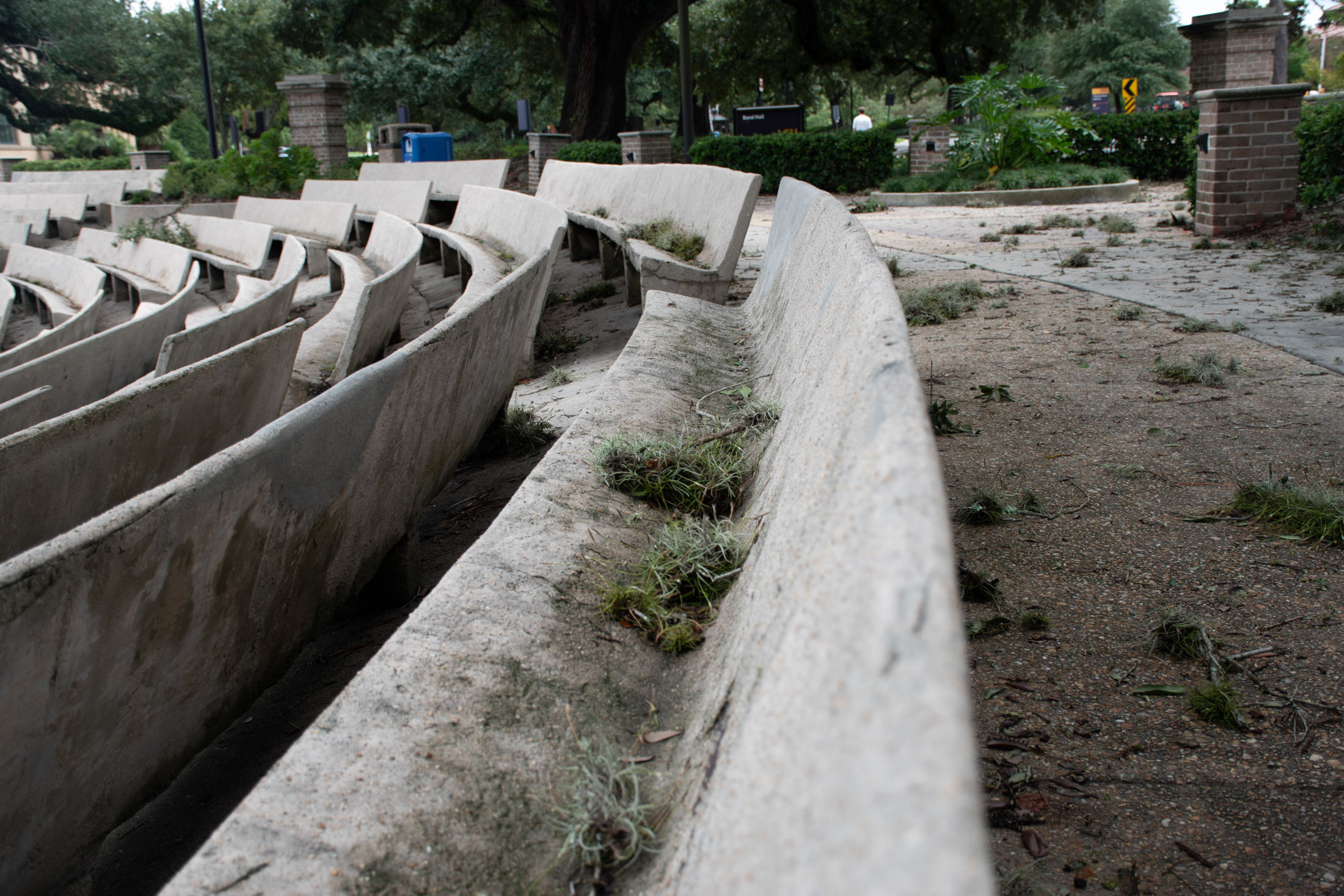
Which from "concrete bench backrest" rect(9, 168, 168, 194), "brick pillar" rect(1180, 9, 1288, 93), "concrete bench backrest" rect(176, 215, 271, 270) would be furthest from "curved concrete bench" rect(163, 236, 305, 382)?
"brick pillar" rect(1180, 9, 1288, 93)

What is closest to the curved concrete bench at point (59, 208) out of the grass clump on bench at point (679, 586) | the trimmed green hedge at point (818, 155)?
the trimmed green hedge at point (818, 155)

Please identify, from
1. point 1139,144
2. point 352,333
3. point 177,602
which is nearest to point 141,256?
point 352,333

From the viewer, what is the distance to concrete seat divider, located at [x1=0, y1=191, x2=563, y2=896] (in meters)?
1.84

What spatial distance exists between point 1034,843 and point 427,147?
21288mm

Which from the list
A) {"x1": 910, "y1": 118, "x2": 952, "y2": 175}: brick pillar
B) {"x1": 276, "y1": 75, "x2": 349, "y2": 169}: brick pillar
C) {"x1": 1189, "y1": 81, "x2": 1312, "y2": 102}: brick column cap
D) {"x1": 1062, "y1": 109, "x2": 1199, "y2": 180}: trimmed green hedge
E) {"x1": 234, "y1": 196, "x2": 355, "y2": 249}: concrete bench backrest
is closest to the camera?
{"x1": 1189, "y1": 81, "x2": 1312, "y2": 102}: brick column cap

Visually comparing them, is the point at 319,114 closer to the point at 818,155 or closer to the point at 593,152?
the point at 593,152

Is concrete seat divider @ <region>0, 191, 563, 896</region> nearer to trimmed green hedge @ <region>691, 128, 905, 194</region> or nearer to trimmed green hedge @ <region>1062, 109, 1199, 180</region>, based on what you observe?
trimmed green hedge @ <region>691, 128, 905, 194</region>

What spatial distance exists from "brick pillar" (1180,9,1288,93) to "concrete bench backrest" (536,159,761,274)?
55.7ft

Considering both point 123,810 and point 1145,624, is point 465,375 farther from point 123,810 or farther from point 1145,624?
point 1145,624

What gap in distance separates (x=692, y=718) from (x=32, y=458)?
2.34m

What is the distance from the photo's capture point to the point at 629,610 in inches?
86.3

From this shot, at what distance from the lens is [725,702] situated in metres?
1.58

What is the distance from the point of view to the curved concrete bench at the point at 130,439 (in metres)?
2.89

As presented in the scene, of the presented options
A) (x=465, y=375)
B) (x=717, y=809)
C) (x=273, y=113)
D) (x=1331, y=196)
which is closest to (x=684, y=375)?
→ (x=465, y=375)
